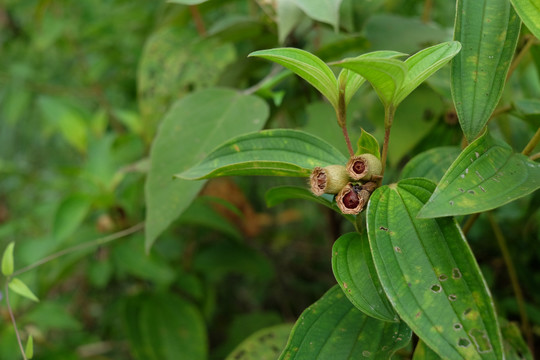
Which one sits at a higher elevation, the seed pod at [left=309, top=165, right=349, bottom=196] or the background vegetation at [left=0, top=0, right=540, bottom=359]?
the seed pod at [left=309, top=165, right=349, bottom=196]

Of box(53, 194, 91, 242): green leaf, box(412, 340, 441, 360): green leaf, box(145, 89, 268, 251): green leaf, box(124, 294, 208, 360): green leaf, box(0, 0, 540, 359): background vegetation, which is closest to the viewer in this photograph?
box(412, 340, 441, 360): green leaf

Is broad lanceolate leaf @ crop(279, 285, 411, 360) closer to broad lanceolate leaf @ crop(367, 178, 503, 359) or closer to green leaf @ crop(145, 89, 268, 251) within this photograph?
broad lanceolate leaf @ crop(367, 178, 503, 359)

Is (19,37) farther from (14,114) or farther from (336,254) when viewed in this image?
(336,254)

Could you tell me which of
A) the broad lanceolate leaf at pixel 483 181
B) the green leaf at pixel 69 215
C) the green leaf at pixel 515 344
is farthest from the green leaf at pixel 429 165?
the green leaf at pixel 69 215

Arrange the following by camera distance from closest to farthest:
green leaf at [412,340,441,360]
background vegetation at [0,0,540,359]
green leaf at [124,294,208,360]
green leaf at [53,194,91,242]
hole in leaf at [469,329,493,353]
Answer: hole in leaf at [469,329,493,353]
green leaf at [412,340,441,360]
background vegetation at [0,0,540,359]
green leaf at [53,194,91,242]
green leaf at [124,294,208,360]

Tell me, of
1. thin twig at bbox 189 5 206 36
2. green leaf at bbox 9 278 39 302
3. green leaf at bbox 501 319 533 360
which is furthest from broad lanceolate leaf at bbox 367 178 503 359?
thin twig at bbox 189 5 206 36

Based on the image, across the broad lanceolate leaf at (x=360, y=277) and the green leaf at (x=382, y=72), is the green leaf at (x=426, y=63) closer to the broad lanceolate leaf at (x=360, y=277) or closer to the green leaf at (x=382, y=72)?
the green leaf at (x=382, y=72)

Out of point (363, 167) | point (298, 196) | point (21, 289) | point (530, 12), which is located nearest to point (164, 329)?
point (21, 289)
